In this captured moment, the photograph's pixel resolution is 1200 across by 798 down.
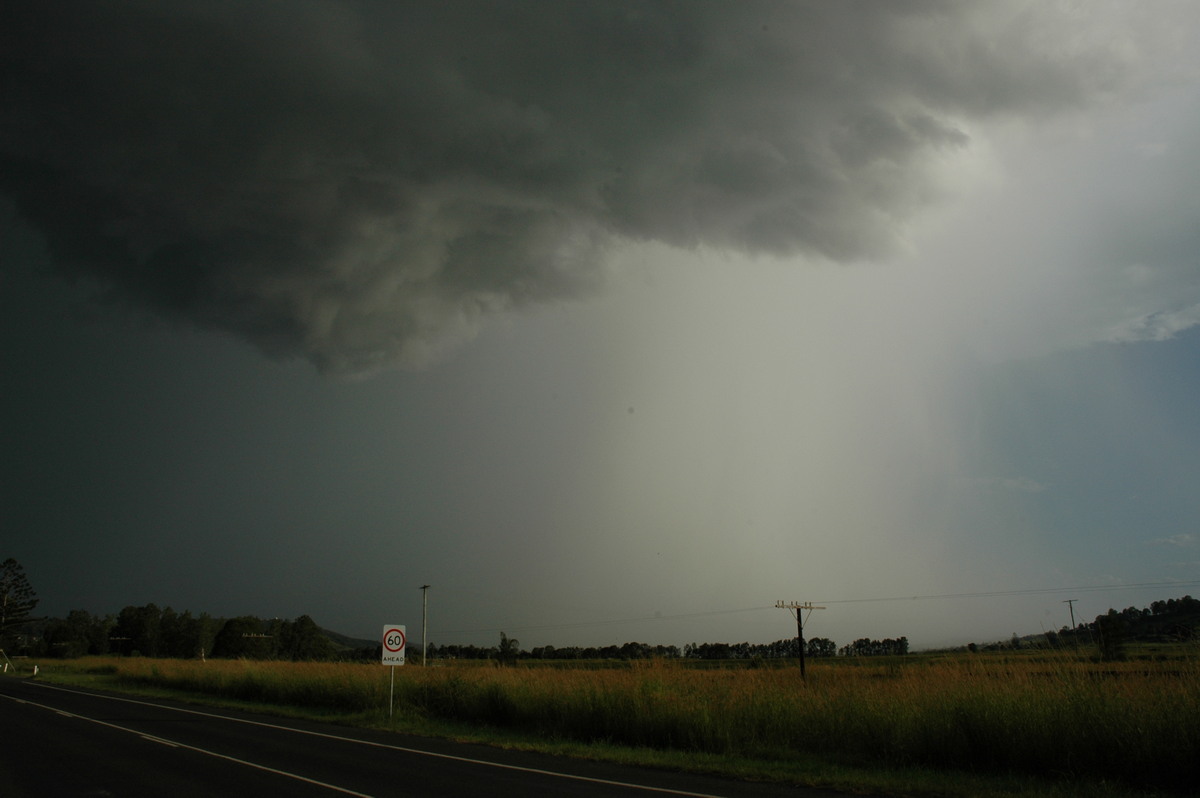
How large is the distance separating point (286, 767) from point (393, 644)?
908 cm

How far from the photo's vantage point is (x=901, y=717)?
46.5 ft

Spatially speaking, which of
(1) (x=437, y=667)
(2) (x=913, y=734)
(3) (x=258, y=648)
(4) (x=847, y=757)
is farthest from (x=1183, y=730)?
(3) (x=258, y=648)

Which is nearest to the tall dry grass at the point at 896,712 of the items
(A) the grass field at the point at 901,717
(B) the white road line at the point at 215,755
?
(A) the grass field at the point at 901,717

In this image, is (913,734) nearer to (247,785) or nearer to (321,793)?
(321,793)

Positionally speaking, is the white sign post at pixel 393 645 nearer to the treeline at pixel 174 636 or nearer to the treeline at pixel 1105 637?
the treeline at pixel 1105 637

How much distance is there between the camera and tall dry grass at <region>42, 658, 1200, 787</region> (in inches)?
447

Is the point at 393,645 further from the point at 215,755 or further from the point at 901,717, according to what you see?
the point at 901,717

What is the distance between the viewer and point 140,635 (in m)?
128

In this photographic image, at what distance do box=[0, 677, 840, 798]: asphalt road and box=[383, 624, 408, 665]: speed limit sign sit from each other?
7.03 feet

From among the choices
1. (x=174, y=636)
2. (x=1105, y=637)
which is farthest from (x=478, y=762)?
(x=174, y=636)

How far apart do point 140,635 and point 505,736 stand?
143 metres

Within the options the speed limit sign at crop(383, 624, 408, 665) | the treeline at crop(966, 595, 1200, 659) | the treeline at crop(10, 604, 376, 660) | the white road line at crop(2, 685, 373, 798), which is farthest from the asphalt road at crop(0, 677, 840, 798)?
the treeline at crop(10, 604, 376, 660)

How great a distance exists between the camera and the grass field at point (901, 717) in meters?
11.2

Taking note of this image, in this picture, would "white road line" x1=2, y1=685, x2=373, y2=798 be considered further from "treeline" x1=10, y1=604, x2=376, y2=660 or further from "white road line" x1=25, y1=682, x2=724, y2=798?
"treeline" x1=10, y1=604, x2=376, y2=660
